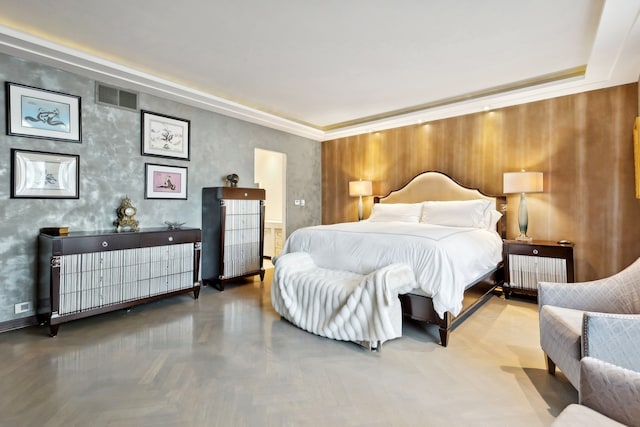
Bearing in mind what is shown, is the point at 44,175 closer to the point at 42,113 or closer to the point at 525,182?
the point at 42,113

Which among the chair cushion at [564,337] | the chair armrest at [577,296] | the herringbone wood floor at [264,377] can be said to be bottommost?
the herringbone wood floor at [264,377]

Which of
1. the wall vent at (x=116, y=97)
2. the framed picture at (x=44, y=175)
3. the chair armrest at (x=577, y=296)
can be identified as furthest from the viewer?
the wall vent at (x=116, y=97)

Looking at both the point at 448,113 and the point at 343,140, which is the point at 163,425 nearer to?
the point at 448,113

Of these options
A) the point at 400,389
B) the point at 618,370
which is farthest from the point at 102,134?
the point at 618,370

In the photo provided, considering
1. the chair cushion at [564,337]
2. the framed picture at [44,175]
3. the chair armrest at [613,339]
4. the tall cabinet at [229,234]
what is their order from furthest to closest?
the tall cabinet at [229,234], the framed picture at [44,175], the chair cushion at [564,337], the chair armrest at [613,339]

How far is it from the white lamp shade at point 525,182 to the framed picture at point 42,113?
492 cm

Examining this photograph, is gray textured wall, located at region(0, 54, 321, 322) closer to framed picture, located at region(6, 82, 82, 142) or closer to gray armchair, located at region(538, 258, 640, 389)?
framed picture, located at region(6, 82, 82, 142)

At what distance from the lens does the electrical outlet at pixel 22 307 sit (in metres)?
2.84

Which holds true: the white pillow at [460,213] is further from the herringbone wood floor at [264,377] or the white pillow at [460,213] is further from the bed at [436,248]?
the herringbone wood floor at [264,377]

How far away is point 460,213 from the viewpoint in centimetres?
398

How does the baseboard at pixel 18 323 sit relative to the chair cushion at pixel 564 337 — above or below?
below

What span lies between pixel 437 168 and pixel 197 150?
360 centimetres

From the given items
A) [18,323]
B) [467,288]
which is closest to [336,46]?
[467,288]

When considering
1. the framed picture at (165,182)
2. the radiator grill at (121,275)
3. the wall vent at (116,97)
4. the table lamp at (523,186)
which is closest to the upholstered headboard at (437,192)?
the table lamp at (523,186)
